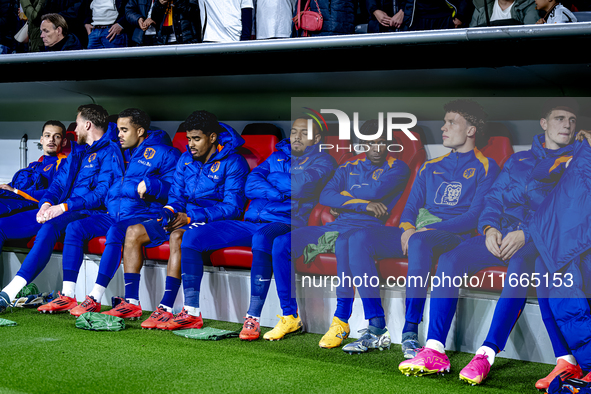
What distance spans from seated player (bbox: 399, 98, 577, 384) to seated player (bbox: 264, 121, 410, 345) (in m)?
0.63

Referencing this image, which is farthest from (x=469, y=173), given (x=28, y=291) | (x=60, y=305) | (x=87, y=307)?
(x=28, y=291)

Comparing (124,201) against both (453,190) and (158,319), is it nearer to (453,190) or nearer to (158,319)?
(158,319)

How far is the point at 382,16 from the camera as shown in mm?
4211

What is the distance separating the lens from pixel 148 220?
160 inches

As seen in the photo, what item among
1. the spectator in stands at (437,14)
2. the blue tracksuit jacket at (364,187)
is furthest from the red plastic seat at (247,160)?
the spectator in stands at (437,14)

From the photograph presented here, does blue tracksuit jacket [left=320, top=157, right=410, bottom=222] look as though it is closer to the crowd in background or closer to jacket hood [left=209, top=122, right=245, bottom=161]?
jacket hood [left=209, top=122, right=245, bottom=161]

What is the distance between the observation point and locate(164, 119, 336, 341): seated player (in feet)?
11.4

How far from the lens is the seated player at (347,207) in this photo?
136 inches

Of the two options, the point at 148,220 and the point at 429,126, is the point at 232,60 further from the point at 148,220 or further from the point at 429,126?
the point at 429,126

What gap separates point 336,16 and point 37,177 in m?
2.98

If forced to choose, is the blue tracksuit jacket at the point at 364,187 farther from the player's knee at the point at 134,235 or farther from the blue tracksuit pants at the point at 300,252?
the player's knee at the point at 134,235

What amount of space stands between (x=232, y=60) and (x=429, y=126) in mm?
1562

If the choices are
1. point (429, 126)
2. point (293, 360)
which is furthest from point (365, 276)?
point (429, 126)

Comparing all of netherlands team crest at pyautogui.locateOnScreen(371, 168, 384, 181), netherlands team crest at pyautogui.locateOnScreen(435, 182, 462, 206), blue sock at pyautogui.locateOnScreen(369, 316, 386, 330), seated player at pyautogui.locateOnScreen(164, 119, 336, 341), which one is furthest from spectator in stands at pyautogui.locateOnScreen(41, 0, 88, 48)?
blue sock at pyautogui.locateOnScreen(369, 316, 386, 330)
